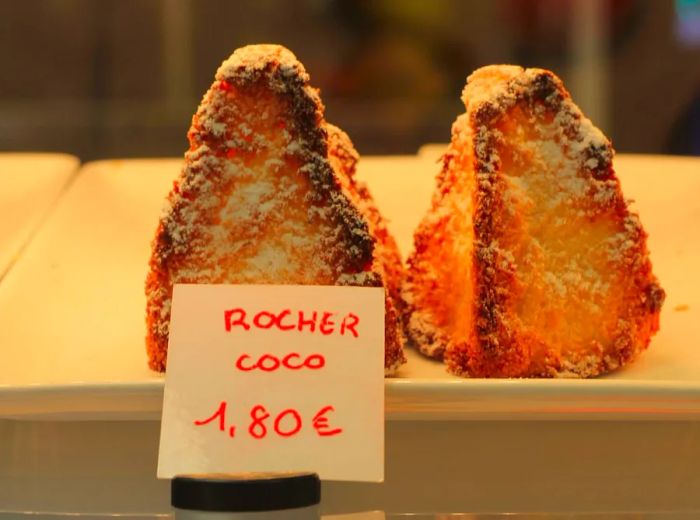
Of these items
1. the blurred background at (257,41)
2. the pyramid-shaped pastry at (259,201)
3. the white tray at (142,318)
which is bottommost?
the white tray at (142,318)

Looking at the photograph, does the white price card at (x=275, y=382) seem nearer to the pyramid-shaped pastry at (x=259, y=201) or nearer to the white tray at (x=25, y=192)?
the pyramid-shaped pastry at (x=259, y=201)

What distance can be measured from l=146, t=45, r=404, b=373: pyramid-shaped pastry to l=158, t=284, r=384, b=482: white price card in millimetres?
80

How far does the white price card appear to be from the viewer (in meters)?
0.76

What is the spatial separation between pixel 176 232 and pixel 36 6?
6.06 ft

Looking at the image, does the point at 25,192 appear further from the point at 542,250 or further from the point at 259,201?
the point at 542,250

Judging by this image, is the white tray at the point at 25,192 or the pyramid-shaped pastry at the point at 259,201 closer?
the pyramid-shaped pastry at the point at 259,201

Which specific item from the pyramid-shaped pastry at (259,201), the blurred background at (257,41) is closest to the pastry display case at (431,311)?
the pyramid-shaped pastry at (259,201)

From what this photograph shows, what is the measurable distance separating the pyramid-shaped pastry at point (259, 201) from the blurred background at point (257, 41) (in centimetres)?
158

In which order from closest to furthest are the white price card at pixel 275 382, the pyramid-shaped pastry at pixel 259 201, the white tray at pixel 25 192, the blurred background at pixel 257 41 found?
the white price card at pixel 275 382, the pyramid-shaped pastry at pixel 259 201, the white tray at pixel 25 192, the blurred background at pixel 257 41

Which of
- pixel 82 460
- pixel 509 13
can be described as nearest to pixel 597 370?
pixel 82 460

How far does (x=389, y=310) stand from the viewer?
0.93 m

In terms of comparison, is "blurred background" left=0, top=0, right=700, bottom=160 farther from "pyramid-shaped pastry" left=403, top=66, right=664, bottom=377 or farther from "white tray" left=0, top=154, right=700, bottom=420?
"pyramid-shaped pastry" left=403, top=66, right=664, bottom=377

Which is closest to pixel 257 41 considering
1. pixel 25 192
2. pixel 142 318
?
pixel 25 192

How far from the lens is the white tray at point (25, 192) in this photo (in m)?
1.27
